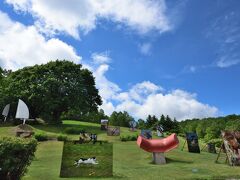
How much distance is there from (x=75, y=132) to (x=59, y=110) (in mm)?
11922

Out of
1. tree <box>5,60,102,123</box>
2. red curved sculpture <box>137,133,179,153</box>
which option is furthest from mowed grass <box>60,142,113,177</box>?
tree <box>5,60,102,123</box>

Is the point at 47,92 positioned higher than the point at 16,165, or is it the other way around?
the point at 47,92

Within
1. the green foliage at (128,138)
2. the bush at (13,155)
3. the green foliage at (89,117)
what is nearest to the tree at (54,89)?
the green foliage at (89,117)

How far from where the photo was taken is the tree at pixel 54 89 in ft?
173

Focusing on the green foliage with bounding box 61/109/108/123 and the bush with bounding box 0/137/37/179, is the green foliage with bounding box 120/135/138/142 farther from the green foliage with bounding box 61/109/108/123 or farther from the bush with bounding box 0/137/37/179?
the green foliage with bounding box 61/109/108/123

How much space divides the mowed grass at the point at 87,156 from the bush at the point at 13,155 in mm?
3115

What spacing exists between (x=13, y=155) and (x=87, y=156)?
15.8 ft

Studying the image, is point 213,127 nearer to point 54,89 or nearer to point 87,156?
point 54,89

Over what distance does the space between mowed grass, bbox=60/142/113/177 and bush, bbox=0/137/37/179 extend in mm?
3115

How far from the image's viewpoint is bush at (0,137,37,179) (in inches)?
421

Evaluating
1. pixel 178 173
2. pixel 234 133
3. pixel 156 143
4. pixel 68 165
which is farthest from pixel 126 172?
pixel 234 133

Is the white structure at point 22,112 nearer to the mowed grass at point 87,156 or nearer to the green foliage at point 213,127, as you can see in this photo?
the mowed grass at point 87,156

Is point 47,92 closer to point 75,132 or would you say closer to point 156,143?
point 75,132

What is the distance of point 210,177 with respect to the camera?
1672cm
